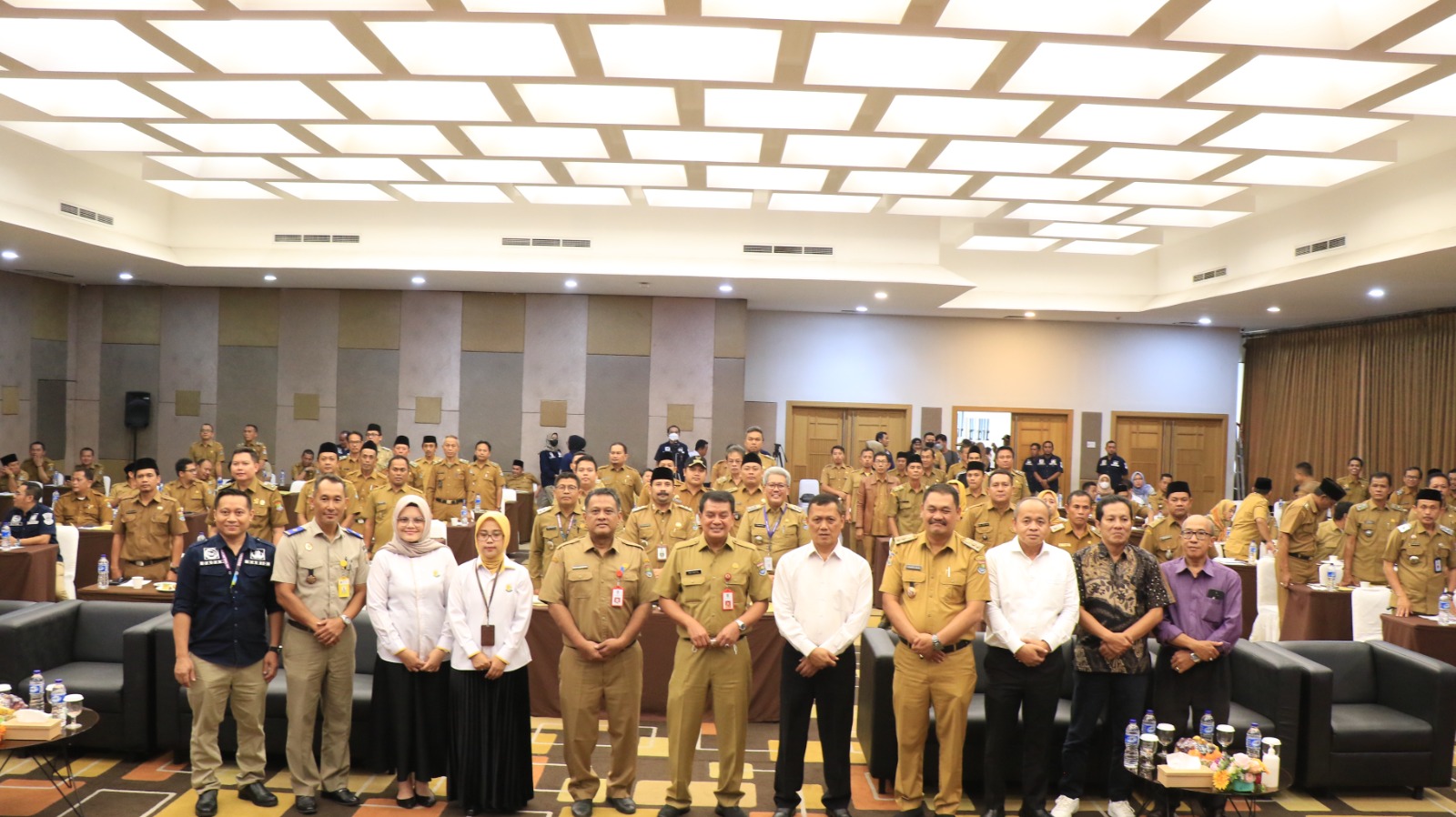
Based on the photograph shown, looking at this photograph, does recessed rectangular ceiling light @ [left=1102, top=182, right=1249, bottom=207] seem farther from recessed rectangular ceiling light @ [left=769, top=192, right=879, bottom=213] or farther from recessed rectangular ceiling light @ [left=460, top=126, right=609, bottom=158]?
recessed rectangular ceiling light @ [left=460, top=126, right=609, bottom=158]

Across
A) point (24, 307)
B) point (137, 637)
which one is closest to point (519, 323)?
point (24, 307)

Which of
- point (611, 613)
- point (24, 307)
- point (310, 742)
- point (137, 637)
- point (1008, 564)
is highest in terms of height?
point (24, 307)

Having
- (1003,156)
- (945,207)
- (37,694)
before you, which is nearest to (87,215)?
(37,694)

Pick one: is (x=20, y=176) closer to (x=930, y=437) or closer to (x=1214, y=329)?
(x=930, y=437)

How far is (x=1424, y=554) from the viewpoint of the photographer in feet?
21.8

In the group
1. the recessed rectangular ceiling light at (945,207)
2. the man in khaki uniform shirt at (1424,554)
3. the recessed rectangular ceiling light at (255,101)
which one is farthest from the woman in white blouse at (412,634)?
the recessed rectangular ceiling light at (945,207)

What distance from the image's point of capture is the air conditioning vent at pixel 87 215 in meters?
10.3

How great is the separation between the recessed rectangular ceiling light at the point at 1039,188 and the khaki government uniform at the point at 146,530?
772 cm

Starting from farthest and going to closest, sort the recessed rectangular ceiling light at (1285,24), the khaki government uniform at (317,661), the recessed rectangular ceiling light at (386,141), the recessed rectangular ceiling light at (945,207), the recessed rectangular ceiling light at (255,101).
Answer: the recessed rectangular ceiling light at (945,207)
the recessed rectangular ceiling light at (386,141)
the recessed rectangular ceiling light at (255,101)
the recessed rectangular ceiling light at (1285,24)
the khaki government uniform at (317,661)

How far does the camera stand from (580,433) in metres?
14.0

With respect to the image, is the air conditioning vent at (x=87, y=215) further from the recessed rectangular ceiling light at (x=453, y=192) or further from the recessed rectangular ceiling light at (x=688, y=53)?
the recessed rectangular ceiling light at (x=688, y=53)

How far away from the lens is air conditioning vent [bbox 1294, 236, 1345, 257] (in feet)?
33.0

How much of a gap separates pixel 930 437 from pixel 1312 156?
7002 millimetres

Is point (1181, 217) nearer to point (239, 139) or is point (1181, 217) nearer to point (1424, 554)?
point (1424, 554)
